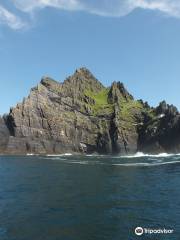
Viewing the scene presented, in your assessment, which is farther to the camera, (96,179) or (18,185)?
(96,179)

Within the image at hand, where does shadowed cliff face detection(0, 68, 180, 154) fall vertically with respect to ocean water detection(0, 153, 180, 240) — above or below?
above

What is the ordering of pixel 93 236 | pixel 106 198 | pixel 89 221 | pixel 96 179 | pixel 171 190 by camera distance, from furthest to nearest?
1. pixel 96 179
2. pixel 171 190
3. pixel 106 198
4. pixel 89 221
5. pixel 93 236

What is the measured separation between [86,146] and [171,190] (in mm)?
135985

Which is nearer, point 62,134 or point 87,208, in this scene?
point 87,208

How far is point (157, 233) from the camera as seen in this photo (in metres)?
37.0

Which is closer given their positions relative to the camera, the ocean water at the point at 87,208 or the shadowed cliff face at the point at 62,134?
the ocean water at the point at 87,208

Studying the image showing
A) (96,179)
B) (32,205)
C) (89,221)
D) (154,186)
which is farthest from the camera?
(96,179)

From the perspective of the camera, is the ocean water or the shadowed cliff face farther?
the shadowed cliff face

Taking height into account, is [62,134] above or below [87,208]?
above

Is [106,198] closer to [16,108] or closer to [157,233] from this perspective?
[157,233]

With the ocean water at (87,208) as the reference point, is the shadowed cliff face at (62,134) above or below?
above

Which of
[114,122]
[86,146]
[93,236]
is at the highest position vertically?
[114,122]

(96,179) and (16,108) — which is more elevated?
(16,108)

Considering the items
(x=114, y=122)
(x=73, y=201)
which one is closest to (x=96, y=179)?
(x=73, y=201)
